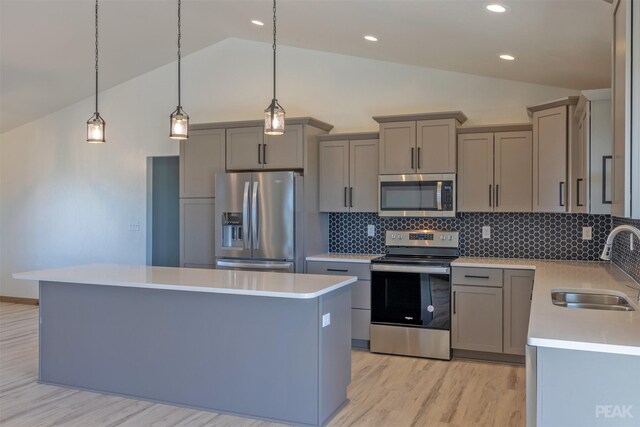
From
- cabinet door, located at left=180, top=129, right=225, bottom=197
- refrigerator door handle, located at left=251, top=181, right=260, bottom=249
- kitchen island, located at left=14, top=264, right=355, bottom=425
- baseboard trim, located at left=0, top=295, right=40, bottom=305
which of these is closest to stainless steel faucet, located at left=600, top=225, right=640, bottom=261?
kitchen island, located at left=14, top=264, right=355, bottom=425

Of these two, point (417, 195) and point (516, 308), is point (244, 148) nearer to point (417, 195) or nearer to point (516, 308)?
point (417, 195)

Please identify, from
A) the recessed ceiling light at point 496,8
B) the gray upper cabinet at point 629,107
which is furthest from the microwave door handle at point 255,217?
the gray upper cabinet at point 629,107

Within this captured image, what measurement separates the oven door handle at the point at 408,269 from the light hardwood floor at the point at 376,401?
80 centimetres

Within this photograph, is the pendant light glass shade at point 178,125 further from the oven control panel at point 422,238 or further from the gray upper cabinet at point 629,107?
the oven control panel at point 422,238

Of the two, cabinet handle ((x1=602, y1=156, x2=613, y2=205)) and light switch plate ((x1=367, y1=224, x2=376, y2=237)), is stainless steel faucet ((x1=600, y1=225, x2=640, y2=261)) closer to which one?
cabinet handle ((x1=602, y1=156, x2=613, y2=205))

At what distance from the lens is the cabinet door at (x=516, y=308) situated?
4504 millimetres

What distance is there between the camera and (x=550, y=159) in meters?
4.45

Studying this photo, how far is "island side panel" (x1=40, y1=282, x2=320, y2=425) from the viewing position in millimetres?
3291

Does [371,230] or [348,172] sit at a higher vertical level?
[348,172]

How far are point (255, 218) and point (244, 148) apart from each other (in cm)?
79

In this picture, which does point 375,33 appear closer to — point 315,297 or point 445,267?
point 445,267

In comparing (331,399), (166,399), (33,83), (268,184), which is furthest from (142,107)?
(331,399)

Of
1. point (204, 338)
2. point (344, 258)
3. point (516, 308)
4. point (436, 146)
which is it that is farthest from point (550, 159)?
point (204, 338)

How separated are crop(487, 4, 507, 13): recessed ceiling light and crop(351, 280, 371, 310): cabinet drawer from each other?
2708mm
